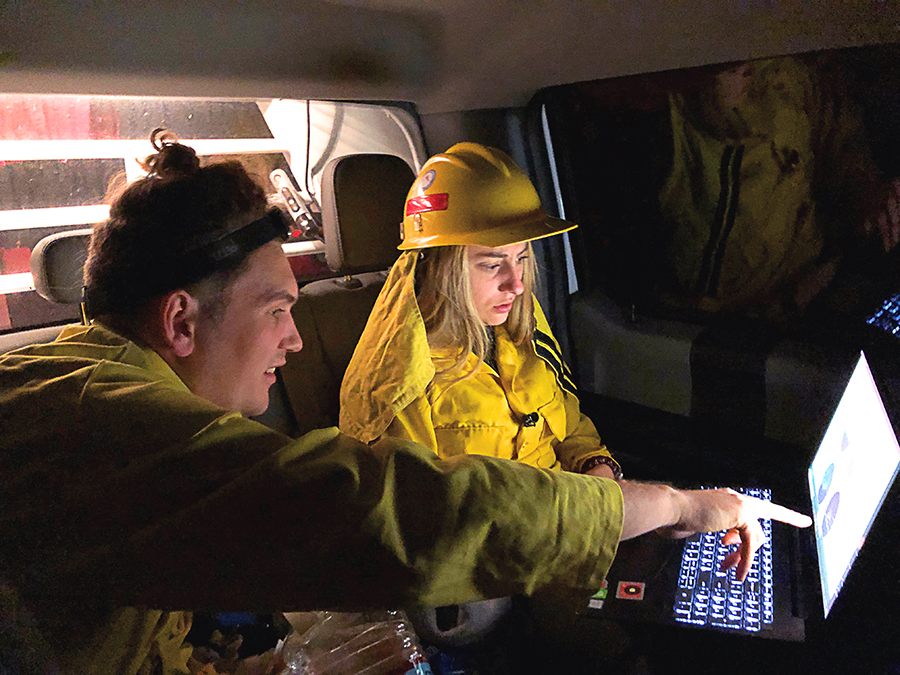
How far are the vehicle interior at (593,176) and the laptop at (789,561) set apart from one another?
0.05 metres

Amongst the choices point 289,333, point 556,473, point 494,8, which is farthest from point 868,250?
point 289,333

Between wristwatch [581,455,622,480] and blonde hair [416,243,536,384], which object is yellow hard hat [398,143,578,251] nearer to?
blonde hair [416,243,536,384]

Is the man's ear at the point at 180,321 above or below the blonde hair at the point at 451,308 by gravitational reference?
above

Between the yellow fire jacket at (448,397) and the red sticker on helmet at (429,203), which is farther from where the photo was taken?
the red sticker on helmet at (429,203)

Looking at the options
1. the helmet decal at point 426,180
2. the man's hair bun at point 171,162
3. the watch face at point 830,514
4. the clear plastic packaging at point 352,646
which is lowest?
the clear plastic packaging at point 352,646

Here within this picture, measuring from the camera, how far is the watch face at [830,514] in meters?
1.19

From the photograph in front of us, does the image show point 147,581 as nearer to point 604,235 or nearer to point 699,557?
point 699,557

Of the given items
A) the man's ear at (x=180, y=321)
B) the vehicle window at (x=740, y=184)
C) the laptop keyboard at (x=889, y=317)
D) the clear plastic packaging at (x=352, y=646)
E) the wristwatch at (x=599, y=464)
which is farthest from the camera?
the wristwatch at (x=599, y=464)

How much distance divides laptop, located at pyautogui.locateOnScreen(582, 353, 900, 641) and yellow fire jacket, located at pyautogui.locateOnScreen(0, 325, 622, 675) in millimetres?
571

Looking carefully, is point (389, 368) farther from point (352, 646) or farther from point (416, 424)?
point (352, 646)

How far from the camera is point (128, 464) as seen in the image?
2.13ft

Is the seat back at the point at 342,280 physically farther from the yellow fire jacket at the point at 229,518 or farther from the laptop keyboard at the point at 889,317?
the laptop keyboard at the point at 889,317

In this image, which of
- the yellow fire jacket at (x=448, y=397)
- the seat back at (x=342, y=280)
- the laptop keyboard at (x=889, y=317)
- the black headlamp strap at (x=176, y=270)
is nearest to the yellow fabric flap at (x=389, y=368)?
the yellow fire jacket at (x=448, y=397)

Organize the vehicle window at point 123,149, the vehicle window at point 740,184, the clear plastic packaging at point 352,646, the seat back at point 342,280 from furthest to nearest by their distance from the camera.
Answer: the vehicle window at point 123,149 → the seat back at point 342,280 → the vehicle window at point 740,184 → the clear plastic packaging at point 352,646
